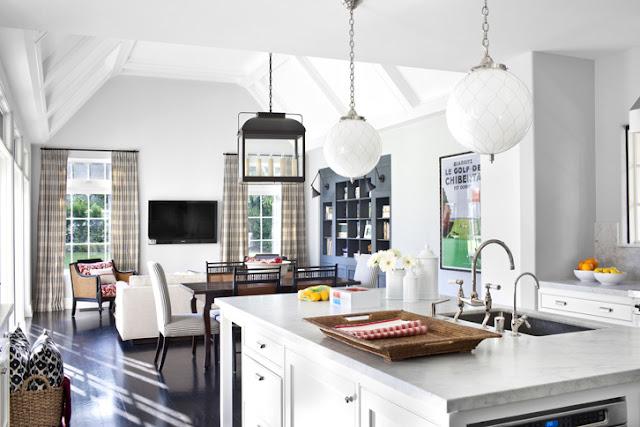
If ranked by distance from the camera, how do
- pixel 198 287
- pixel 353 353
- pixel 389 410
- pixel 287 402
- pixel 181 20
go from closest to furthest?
1. pixel 389 410
2. pixel 353 353
3. pixel 287 402
4. pixel 181 20
5. pixel 198 287

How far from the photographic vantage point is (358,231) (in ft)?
29.3

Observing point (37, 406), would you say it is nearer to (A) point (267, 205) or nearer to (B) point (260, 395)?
(B) point (260, 395)

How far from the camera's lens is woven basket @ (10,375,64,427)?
3334mm

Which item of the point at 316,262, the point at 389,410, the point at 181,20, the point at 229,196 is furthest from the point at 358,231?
the point at 389,410

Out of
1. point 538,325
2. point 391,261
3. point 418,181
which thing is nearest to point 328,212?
point 418,181

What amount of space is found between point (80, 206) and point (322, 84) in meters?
4.53

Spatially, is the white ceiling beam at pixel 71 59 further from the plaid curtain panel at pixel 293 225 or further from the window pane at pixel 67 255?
the plaid curtain panel at pixel 293 225

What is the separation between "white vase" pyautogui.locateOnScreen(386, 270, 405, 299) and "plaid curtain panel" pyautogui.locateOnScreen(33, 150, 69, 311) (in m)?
7.30

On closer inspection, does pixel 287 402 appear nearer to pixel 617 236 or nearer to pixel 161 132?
pixel 617 236

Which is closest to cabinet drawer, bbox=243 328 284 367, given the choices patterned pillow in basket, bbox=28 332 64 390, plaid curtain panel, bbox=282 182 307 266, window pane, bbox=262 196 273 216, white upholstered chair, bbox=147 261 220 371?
patterned pillow in basket, bbox=28 332 64 390

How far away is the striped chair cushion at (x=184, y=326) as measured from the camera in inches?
202

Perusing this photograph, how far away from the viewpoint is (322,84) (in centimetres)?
826

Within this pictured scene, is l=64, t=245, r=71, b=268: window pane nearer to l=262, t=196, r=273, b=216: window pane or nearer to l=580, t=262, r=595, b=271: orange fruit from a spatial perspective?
l=262, t=196, r=273, b=216: window pane

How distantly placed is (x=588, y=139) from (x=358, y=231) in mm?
4643
